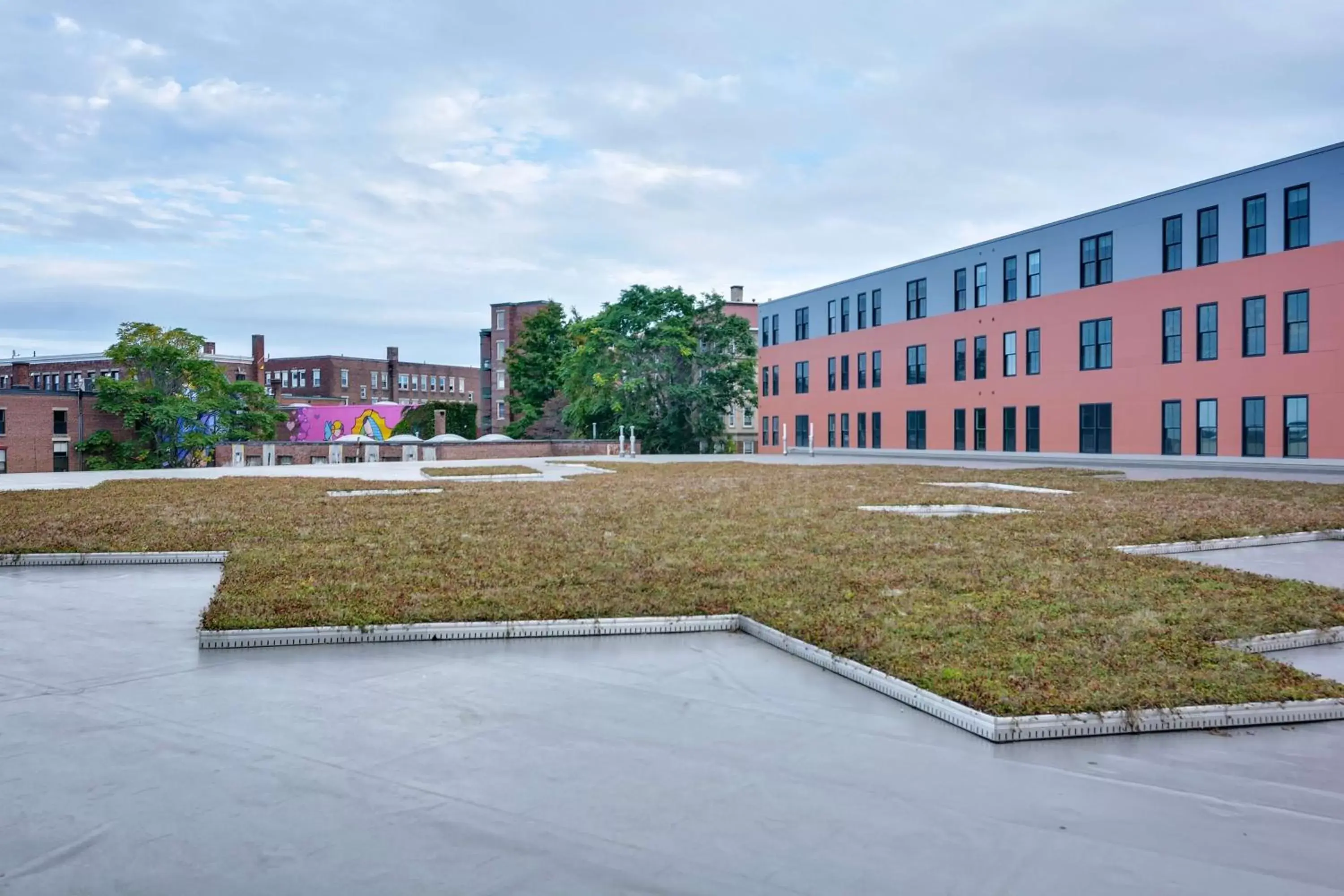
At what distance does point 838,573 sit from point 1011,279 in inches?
1434

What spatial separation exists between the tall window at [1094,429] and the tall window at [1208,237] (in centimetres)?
627

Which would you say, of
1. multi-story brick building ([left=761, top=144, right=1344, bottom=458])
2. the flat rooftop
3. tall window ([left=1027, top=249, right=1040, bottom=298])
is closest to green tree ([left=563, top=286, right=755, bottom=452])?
multi-story brick building ([left=761, top=144, right=1344, bottom=458])

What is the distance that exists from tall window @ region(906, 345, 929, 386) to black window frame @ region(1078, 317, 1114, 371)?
937 centimetres

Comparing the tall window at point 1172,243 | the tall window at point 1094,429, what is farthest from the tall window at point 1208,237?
the tall window at point 1094,429

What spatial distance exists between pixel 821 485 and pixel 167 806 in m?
18.6

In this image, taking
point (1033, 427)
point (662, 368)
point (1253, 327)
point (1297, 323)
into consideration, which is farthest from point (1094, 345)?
point (662, 368)

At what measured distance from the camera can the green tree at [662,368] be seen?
5512 cm

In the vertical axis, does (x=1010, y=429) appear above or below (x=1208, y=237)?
below

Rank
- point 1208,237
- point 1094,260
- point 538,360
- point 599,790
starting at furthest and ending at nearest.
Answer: point 538,360
point 1094,260
point 1208,237
point 599,790

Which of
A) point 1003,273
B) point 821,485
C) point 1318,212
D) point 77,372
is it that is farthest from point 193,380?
point 1318,212

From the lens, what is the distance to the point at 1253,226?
3105cm

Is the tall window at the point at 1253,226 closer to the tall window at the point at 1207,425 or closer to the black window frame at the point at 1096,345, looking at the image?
the tall window at the point at 1207,425

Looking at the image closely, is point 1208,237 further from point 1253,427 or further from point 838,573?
point 838,573

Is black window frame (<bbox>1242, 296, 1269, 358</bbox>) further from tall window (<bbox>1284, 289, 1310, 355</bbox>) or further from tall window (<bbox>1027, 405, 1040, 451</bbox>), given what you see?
tall window (<bbox>1027, 405, 1040, 451</bbox>)
